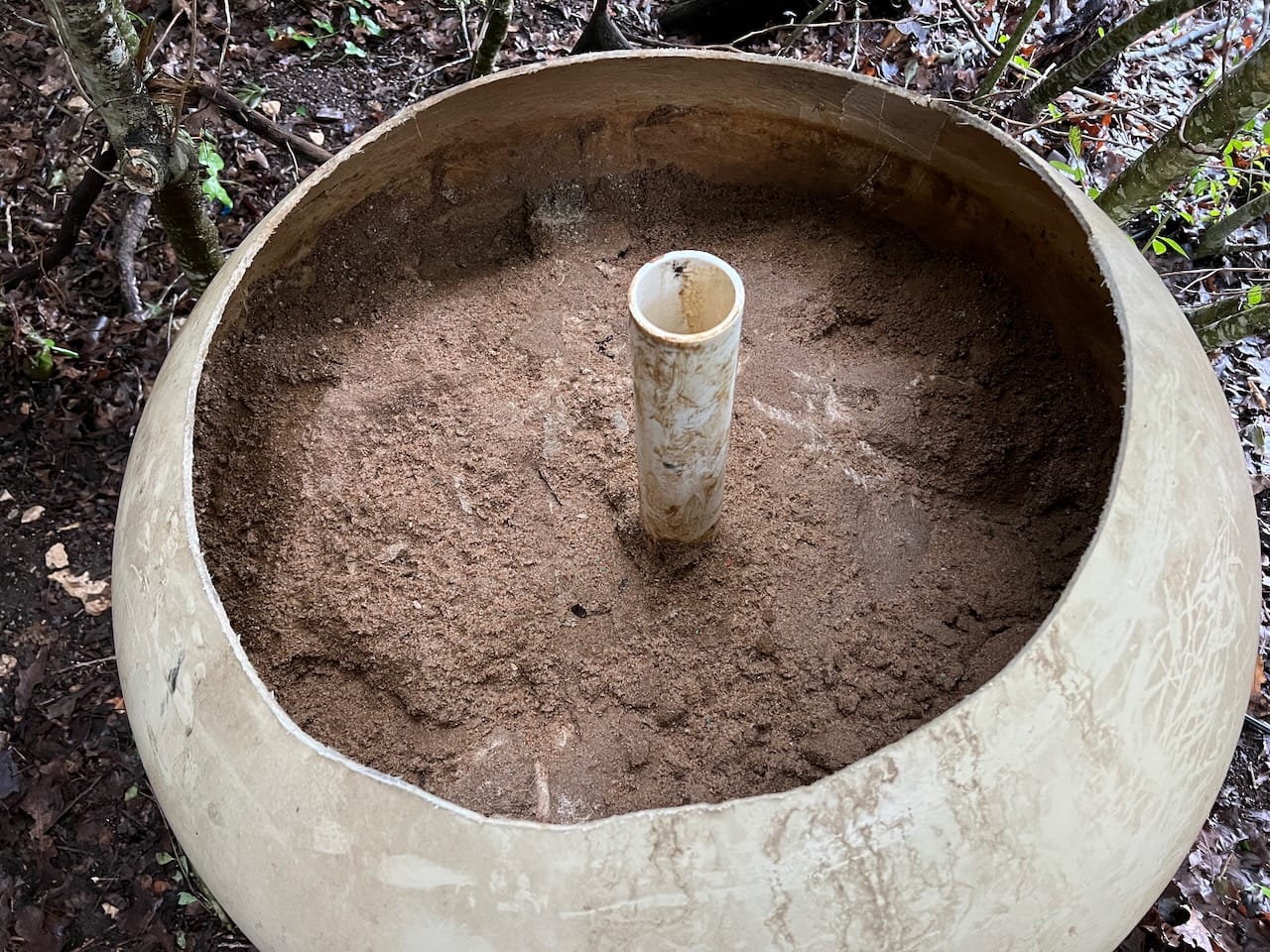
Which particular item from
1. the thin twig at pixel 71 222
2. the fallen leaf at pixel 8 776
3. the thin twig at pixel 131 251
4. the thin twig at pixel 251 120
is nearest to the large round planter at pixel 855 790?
the thin twig at pixel 251 120

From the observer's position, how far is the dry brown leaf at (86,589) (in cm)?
199

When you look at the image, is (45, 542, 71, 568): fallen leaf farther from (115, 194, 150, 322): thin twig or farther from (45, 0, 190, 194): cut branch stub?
(45, 0, 190, 194): cut branch stub

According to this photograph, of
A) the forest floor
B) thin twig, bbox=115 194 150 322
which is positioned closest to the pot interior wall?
the forest floor

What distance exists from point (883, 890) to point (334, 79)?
2.63 m

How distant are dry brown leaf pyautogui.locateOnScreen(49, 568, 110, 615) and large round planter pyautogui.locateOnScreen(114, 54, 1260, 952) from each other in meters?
0.91

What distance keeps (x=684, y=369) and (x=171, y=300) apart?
179 cm

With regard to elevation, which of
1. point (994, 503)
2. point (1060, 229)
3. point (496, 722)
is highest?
point (1060, 229)

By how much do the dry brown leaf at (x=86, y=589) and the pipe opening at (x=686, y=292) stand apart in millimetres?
1489

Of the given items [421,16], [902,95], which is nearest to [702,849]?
[902,95]

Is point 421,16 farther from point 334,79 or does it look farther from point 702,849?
point 702,849

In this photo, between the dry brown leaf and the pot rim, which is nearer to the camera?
the pot rim

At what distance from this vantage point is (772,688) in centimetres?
128

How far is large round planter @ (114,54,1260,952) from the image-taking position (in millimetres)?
845

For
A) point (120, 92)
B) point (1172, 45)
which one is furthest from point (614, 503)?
point (1172, 45)
